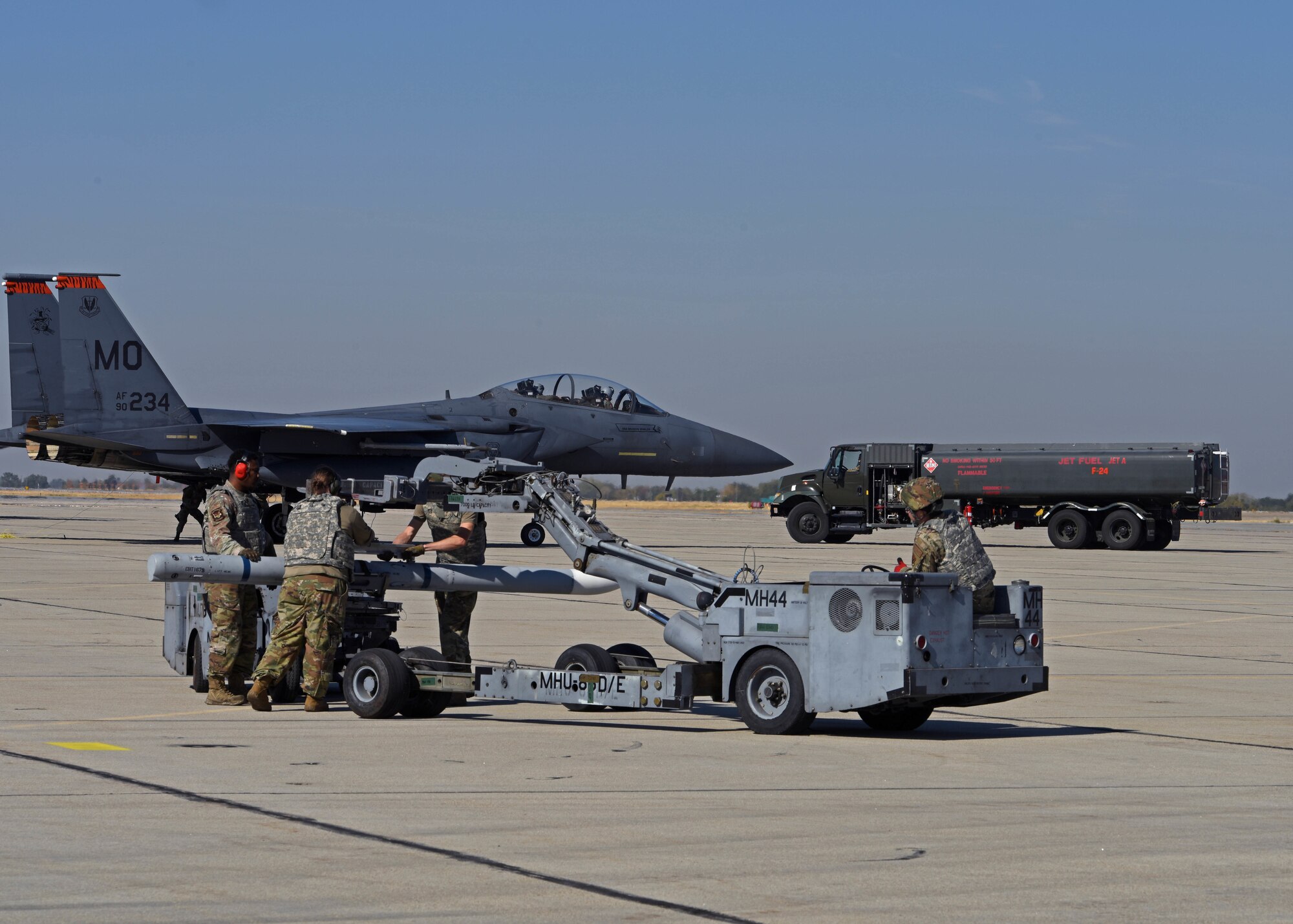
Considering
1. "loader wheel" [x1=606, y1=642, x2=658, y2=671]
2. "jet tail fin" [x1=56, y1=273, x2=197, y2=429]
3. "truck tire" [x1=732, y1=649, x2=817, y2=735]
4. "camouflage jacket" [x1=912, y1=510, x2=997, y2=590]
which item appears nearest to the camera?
"truck tire" [x1=732, y1=649, x2=817, y2=735]

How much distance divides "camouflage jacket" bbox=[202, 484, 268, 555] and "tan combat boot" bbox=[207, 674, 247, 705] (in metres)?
0.88

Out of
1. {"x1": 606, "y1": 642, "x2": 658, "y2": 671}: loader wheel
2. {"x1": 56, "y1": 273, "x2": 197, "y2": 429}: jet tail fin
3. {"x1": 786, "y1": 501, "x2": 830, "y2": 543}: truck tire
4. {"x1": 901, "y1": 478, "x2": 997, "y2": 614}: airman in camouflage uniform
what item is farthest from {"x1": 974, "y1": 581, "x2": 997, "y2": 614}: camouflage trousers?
{"x1": 786, "y1": 501, "x2": 830, "y2": 543}: truck tire

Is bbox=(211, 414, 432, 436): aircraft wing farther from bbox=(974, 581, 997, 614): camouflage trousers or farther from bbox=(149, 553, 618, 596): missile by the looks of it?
bbox=(974, 581, 997, 614): camouflage trousers

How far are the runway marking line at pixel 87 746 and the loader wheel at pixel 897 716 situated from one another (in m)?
4.48

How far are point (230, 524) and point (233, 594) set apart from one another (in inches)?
20.3

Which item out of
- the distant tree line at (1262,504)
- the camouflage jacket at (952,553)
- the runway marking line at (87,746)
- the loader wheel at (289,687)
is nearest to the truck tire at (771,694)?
the camouflage jacket at (952,553)

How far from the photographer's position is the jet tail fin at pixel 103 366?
111 feet

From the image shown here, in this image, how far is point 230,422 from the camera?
34.2 m

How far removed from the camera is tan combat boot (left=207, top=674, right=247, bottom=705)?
10695mm

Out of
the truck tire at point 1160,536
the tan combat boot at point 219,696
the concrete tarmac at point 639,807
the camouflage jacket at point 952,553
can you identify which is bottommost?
the concrete tarmac at point 639,807

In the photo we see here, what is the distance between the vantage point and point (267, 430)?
3462cm

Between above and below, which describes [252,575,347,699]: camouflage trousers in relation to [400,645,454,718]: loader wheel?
above

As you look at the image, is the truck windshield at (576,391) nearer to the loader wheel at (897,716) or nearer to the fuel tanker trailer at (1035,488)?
the fuel tanker trailer at (1035,488)

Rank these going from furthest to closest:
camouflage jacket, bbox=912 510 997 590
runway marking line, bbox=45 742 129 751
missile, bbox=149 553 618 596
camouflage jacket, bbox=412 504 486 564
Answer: camouflage jacket, bbox=412 504 486 564 < missile, bbox=149 553 618 596 < camouflage jacket, bbox=912 510 997 590 < runway marking line, bbox=45 742 129 751
